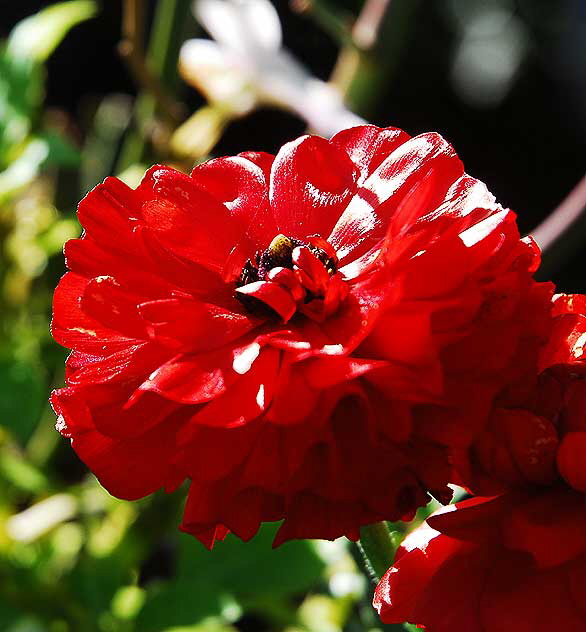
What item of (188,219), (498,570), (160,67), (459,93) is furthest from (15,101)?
(459,93)

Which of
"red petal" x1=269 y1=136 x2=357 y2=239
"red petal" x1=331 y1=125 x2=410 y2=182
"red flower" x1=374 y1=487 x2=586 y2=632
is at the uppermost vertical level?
"red petal" x1=331 y1=125 x2=410 y2=182

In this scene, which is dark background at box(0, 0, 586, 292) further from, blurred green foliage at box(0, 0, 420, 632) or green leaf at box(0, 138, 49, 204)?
green leaf at box(0, 138, 49, 204)

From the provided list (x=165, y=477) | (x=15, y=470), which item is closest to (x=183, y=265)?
(x=165, y=477)

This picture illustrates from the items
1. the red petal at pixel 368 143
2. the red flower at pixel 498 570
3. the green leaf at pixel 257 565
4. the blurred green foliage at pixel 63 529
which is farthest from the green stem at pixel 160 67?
the red flower at pixel 498 570

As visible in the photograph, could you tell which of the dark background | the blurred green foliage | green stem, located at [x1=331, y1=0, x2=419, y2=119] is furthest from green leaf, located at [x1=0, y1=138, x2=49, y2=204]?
the dark background

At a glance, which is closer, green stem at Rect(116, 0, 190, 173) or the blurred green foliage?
the blurred green foliage

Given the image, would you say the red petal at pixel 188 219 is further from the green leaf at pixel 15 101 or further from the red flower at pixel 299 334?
the green leaf at pixel 15 101
